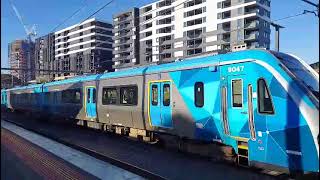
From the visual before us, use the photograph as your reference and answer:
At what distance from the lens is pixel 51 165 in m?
10.8

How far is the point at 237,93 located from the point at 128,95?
710 centimetres

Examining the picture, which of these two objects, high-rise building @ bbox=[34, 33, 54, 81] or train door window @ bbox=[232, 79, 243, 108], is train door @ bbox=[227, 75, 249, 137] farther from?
high-rise building @ bbox=[34, 33, 54, 81]

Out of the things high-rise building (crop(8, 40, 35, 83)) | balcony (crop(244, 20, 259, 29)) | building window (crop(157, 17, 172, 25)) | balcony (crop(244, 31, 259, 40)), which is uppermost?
building window (crop(157, 17, 172, 25))

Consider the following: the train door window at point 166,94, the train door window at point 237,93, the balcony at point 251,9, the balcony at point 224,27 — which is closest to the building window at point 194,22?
the balcony at point 224,27

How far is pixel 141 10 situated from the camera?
115 meters

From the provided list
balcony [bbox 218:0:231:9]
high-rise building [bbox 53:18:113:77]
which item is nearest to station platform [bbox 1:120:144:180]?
balcony [bbox 218:0:231:9]

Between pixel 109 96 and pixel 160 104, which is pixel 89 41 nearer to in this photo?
pixel 109 96

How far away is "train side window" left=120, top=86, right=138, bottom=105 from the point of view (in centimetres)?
1672

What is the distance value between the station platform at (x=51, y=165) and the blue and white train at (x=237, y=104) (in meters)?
3.08

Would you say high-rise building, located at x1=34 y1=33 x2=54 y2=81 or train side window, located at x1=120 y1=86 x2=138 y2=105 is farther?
high-rise building, located at x1=34 y1=33 x2=54 y2=81

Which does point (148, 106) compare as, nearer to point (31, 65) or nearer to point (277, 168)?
point (277, 168)

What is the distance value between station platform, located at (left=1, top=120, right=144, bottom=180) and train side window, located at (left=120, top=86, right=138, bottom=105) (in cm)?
364

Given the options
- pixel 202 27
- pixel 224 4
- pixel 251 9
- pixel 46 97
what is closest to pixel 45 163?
pixel 46 97

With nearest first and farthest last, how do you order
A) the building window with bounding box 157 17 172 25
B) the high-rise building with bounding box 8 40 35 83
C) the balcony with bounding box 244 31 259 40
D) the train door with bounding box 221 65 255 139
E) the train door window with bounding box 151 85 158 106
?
the train door with bounding box 221 65 255 139 → the train door window with bounding box 151 85 158 106 → the high-rise building with bounding box 8 40 35 83 → the balcony with bounding box 244 31 259 40 → the building window with bounding box 157 17 172 25
